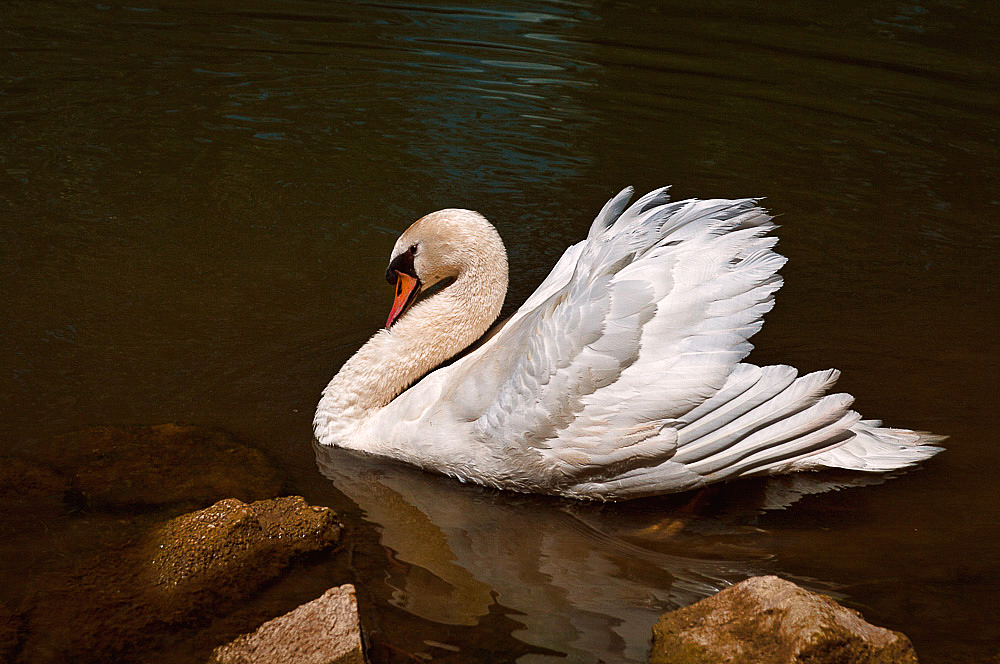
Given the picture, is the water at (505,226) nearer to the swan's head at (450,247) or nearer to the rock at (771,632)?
the rock at (771,632)

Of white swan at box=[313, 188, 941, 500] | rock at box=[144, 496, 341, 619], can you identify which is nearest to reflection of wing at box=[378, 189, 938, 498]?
white swan at box=[313, 188, 941, 500]

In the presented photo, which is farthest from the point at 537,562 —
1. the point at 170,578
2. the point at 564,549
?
the point at 170,578

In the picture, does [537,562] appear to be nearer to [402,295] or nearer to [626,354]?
[626,354]

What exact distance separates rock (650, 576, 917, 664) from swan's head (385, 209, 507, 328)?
2256 millimetres

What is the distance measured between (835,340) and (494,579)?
3.18m

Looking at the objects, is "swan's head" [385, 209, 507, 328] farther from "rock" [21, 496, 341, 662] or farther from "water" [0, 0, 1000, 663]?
"rock" [21, 496, 341, 662]

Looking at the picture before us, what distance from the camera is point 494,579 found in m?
4.12

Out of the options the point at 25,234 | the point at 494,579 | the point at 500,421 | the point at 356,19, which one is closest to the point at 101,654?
the point at 494,579

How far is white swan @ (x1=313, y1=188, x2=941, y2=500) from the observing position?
14.4 ft

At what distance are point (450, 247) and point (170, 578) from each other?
2.17 m

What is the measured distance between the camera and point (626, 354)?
4418 mm

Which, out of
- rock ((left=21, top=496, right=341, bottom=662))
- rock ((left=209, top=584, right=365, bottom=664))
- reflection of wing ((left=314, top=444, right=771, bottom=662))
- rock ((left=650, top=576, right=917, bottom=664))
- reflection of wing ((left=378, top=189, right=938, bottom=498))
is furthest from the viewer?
reflection of wing ((left=378, top=189, right=938, bottom=498))

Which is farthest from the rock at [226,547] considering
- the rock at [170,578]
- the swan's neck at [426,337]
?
the swan's neck at [426,337]

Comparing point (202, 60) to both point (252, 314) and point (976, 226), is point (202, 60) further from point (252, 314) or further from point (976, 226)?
point (976, 226)
